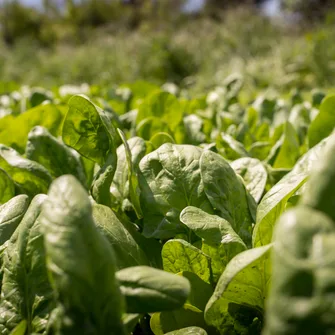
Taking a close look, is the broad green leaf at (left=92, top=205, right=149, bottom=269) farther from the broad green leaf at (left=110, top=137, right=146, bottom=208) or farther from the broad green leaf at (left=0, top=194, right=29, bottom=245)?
the broad green leaf at (left=110, top=137, right=146, bottom=208)

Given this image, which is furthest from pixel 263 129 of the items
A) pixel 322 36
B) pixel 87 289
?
pixel 322 36

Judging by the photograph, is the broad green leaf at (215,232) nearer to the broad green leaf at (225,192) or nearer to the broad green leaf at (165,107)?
the broad green leaf at (225,192)

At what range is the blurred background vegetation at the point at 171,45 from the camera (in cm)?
801

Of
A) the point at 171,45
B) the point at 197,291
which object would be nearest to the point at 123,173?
the point at 197,291

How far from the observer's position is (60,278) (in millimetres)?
490

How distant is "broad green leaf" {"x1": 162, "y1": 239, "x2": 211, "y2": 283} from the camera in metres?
0.79

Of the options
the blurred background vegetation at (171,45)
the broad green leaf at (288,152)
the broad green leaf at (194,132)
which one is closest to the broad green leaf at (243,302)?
the broad green leaf at (288,152)

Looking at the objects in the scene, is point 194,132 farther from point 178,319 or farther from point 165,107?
point 178,319

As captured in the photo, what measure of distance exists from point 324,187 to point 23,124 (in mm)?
1223

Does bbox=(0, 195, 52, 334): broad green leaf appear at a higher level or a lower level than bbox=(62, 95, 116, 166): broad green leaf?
lower

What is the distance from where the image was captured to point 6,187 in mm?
1062

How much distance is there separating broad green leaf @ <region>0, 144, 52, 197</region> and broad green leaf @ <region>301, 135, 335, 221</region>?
789 mm

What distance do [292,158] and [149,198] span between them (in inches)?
24.0

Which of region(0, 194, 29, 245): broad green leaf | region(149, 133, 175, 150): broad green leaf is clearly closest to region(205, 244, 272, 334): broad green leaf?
region(0, 194, 29, 245): broad green leaf
